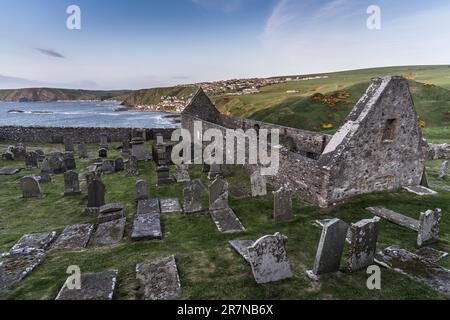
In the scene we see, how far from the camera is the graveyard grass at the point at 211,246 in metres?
5.84

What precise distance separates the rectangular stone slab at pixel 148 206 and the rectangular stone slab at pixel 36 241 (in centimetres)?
293

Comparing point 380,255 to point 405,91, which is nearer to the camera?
point 380,255

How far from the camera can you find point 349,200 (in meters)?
10.8

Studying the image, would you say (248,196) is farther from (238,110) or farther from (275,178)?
(238,110)

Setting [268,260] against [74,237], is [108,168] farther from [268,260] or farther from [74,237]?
[268,260]

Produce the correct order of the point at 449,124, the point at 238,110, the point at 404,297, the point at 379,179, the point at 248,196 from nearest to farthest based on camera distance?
the point at 404,297, the point at 379,179, the point at 248,196, the point at 449,124, the point at 238,110

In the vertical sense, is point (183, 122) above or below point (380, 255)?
above

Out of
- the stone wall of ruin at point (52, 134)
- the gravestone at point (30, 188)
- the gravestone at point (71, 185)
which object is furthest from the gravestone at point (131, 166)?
the stone wall of ruin at point (52, 134)

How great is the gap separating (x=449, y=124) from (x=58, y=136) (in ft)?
139

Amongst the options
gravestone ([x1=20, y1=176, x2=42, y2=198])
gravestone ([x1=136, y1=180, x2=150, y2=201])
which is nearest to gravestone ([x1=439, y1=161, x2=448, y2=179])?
gravestone ([x1=136, y1=180, x2=150, y2=201])

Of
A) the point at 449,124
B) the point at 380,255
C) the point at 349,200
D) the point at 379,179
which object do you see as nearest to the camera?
the point at 380,255

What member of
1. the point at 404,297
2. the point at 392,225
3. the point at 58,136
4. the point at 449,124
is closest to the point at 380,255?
the point at 404,297

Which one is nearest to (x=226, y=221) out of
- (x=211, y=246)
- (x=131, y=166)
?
(x=211, y=246)

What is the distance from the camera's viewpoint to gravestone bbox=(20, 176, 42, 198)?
494 inches
